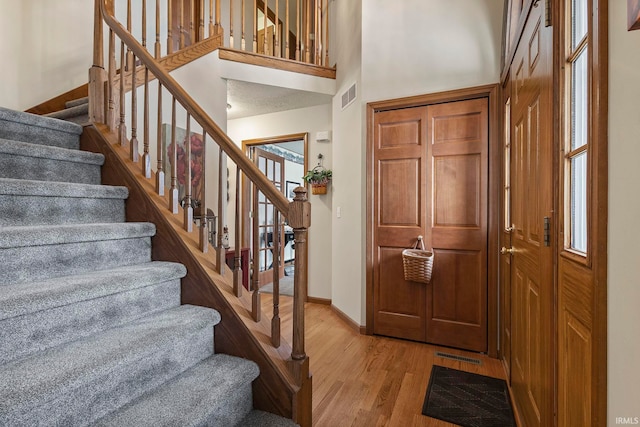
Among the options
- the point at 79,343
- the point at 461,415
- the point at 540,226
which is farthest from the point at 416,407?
the point at 79,343

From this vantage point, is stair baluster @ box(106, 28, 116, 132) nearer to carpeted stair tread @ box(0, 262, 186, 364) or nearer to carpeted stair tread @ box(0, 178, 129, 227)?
carpeted stair tread @ box(0, 178, 129, 227)

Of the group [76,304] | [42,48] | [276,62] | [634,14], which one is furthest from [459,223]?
[42,48]

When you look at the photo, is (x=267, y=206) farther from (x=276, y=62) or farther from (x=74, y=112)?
(x=74, y=112)

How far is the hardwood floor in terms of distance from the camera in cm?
168

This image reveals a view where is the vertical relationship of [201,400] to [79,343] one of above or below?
below

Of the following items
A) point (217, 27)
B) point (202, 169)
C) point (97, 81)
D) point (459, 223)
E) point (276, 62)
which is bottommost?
point (459, 223)

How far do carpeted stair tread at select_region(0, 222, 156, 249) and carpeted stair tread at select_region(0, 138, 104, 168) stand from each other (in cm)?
51

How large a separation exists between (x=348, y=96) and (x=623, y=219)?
9.06ft

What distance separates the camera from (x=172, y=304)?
5.03ft

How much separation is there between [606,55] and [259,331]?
153 cm

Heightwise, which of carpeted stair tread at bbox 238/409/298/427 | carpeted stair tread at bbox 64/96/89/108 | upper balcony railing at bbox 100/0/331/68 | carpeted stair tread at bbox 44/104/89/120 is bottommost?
carpeted stair tread at bbox 238/409/298/427

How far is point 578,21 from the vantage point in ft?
3.18

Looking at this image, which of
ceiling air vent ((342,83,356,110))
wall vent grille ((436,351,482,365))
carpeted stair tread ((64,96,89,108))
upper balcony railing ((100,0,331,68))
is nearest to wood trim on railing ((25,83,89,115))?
carpeted stair tread ((64,96,89,108))

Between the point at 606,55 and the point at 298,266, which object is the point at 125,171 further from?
the point at 606,55
